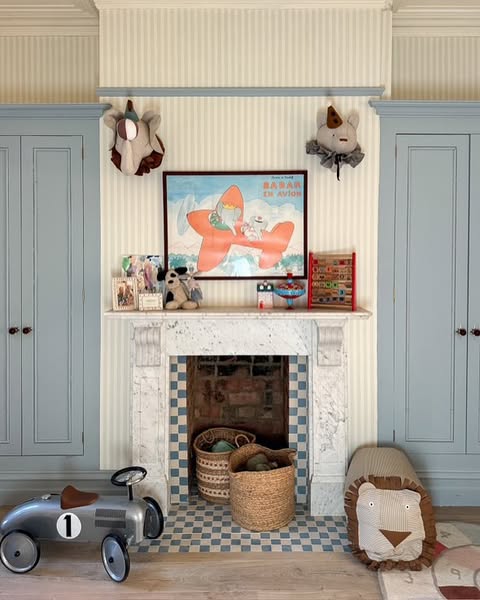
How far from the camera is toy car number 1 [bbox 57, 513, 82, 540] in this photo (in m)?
2.54

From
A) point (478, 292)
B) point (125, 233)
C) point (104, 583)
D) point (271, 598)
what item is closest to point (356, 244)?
point (478, 292)

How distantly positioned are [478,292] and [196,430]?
1.86 m

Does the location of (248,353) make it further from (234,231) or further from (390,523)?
(390,523)

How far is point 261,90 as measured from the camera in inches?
120

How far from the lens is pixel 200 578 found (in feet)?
7.99

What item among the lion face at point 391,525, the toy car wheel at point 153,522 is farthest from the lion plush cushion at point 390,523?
the toy car wheel at point 153,522

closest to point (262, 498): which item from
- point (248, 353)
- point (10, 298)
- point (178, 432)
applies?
point (178, 432)

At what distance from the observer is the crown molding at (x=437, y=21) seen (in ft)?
10.6

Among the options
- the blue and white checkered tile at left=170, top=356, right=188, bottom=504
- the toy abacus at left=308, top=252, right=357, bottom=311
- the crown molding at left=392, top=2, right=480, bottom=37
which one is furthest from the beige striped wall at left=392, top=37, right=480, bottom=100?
the blue and white checkered tile at left=170, top=356, right=188, bottom=504

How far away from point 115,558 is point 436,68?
11.1 feet

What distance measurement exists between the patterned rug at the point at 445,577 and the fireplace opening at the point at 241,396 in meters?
1.03

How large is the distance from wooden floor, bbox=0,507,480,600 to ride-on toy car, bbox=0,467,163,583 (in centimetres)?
11

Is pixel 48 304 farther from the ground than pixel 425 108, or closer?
closer

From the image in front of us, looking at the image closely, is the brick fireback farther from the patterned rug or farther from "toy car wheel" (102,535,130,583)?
the patterned rug
